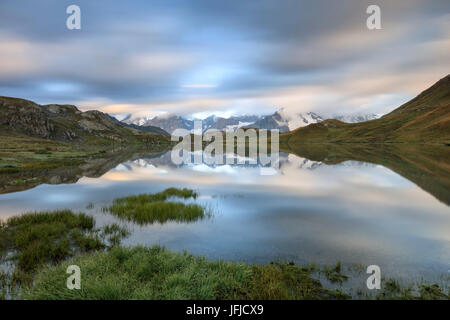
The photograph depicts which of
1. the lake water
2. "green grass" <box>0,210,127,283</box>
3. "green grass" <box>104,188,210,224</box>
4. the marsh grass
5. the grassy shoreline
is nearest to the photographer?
the grassy shoreline

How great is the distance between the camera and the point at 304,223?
73.0ft

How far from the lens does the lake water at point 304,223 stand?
1566 cm

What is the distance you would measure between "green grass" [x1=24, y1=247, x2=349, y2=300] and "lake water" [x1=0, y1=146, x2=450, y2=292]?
2.58 meters

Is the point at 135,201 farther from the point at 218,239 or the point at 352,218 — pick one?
the point at 352,218

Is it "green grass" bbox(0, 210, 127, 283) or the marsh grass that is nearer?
the marsh grass

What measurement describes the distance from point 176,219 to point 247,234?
7.54 meters

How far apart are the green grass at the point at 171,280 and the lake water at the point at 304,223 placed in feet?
8.46

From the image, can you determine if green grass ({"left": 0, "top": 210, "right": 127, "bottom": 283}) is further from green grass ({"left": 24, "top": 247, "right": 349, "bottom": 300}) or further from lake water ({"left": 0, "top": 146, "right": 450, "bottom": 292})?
green grass ({"left": 24, "top": 247, "right": 349, "bottom": 300})

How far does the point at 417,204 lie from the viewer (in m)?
28.9

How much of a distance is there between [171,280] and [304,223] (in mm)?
15036

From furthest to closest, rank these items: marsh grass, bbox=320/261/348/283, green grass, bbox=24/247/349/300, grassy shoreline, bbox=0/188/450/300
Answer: marsh grass, bbox=320/261/348/283
grassy shoreline, bbox=0/188/450/300
green grass, bbox=24/247/349/300

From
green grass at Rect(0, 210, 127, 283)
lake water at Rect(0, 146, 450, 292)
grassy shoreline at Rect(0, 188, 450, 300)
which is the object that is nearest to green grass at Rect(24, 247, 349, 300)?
grassy shoreline at Rect(0, 188, 450, 300)

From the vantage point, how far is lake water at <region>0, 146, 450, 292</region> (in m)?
15.7
